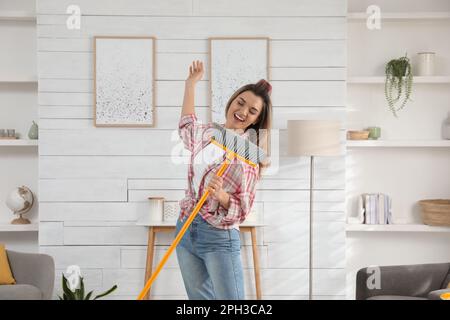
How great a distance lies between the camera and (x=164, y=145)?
244 centimetres

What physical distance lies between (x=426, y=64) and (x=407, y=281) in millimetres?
1111

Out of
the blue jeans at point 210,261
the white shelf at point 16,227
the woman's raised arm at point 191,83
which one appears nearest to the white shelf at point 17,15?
the white shelf at point 16,227

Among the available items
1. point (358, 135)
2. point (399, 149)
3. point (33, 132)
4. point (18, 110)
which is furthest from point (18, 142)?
point (399, 149)

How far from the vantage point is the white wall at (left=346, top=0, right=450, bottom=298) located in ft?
8.61

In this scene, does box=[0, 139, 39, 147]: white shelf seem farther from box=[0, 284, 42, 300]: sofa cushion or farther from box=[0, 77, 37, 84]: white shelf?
box=[0, 284, 42, 300]: sofa cushion

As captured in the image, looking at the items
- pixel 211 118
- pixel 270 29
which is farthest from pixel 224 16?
pixel 211 118

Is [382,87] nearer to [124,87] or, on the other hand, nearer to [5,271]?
[124,87]

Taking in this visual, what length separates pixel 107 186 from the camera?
2.45 metres

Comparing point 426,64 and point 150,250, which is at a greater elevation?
point 426,64

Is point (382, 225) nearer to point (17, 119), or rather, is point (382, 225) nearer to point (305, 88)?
point (305, 88)

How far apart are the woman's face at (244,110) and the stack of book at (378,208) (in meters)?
1.13

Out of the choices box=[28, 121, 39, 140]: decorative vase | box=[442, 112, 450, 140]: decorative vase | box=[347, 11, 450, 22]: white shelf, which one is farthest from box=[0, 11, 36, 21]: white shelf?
box=[442, 112, 450, 140]: decorative vase

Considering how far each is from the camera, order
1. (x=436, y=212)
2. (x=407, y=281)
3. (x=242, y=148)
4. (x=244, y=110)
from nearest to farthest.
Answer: (x=242, y=148), (x=244, y=110), (x=407, y=281), (x=436, y=212)

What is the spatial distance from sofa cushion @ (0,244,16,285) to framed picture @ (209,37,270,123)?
102 cm
